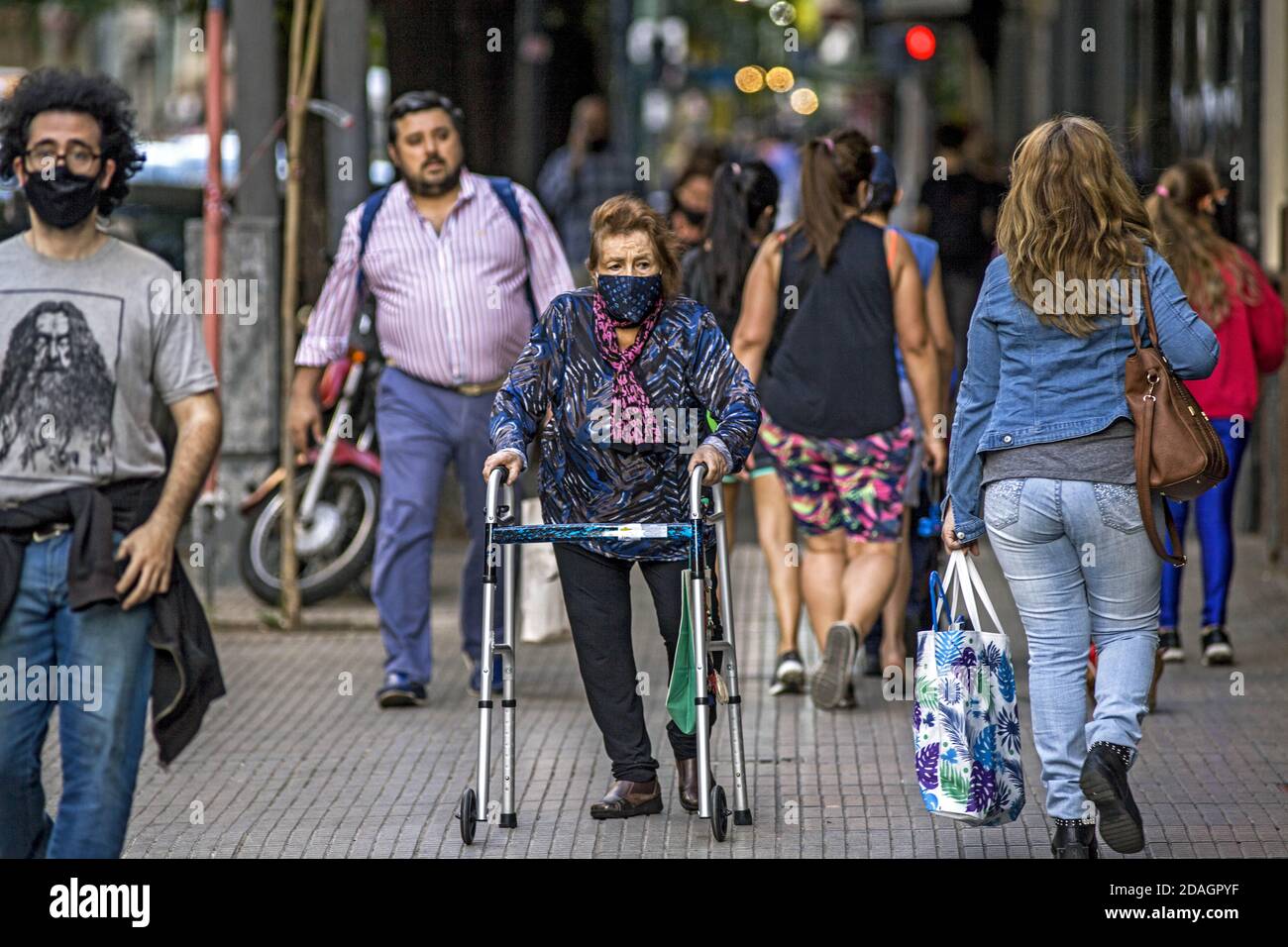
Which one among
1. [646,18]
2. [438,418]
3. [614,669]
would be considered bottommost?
[614,669]

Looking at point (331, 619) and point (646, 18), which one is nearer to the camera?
point (331, 619)

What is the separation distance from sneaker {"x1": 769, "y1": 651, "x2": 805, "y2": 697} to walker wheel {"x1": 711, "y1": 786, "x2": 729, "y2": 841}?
88.5 inches

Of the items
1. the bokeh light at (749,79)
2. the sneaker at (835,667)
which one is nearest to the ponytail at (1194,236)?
the sneaker at (835,667)

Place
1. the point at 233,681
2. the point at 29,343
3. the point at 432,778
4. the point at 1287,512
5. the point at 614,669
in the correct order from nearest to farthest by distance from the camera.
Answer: the point at 29,343, the point at 614,669, the point at 432,778, the point at 233,681, the point at 1287,512

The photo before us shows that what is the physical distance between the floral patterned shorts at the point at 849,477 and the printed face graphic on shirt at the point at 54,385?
3.44m

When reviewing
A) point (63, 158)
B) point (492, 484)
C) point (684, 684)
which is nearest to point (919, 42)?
point (684, 684)

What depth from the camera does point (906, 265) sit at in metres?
7.67

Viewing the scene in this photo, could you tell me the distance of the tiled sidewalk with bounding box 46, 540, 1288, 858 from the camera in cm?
584

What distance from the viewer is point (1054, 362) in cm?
520

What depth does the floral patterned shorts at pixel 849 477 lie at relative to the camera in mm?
7609

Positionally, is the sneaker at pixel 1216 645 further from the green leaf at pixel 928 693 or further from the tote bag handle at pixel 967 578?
the green leaf at pixel 928 693
